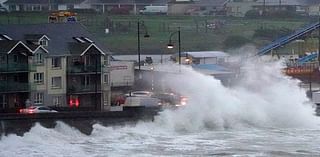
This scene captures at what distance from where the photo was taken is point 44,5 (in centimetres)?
5212

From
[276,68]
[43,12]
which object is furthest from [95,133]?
[43,12]

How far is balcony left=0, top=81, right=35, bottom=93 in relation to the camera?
85.6ft

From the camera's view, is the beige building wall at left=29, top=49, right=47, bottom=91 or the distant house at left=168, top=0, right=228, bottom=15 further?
the distant house at left=168, top=0, right=228, bottom=15

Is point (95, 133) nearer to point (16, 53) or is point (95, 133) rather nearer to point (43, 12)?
point (16, 53)

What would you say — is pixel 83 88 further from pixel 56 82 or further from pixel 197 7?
pixel 197 7

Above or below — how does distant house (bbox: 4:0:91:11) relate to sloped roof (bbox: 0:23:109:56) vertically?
above

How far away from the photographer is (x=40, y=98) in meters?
27.3

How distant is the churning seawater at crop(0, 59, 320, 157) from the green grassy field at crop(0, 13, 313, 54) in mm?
12489

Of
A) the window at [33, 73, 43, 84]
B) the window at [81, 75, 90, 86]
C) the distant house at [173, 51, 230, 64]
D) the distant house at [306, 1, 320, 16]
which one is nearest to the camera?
the window at [33, 73, 43, 84]

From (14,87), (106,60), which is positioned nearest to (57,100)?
(14,87)

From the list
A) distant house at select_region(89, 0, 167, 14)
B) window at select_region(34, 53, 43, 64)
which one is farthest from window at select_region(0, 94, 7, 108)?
distant house at select_region(89, 0, 167, 14)

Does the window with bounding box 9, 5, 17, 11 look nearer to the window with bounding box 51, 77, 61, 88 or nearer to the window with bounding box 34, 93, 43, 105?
the window with bounding box 51, 77, 61, 88

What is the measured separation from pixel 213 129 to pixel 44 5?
26864 millimetres

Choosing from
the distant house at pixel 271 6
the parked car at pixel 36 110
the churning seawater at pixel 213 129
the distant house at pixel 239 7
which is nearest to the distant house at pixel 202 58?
the churning seawater at pixel 213 129
